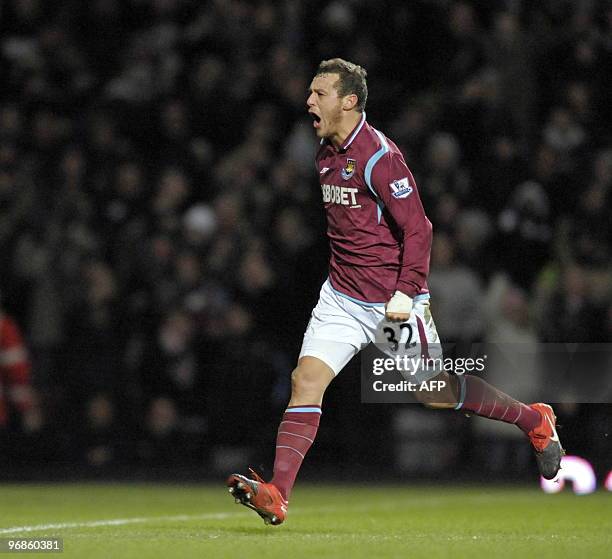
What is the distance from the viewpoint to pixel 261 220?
43.8ft

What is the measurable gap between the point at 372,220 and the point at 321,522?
197 cm

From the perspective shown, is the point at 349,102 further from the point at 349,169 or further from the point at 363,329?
the point at 363,329

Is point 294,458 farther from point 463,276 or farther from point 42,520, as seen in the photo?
point 463,276

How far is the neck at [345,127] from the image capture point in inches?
293

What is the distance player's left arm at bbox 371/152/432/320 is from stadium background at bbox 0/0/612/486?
4800 millimetres

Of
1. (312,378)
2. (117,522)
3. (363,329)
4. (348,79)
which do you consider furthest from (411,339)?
(117,522)

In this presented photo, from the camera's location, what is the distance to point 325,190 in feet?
24.8

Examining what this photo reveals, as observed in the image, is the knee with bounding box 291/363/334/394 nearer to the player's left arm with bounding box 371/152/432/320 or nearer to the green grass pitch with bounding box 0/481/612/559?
the player's left arm with bounding box 371/152/432/320

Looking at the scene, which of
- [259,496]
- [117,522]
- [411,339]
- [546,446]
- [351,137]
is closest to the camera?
[259,496]

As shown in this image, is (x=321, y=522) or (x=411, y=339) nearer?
(x=411, y=339)

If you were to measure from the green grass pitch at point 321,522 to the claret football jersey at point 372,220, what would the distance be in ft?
4.19

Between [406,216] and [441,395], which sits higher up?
[406,216]

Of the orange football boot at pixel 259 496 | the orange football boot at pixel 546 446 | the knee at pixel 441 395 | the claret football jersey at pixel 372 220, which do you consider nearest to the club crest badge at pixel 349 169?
the claret football jersey at pixel 372 220

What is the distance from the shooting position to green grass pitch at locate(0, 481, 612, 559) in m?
6.69
